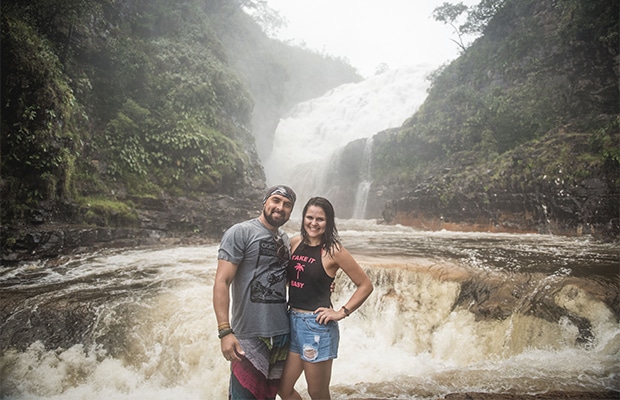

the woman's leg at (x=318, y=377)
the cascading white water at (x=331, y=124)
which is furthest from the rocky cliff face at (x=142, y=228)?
the cascading white water at (x=331, y=124)

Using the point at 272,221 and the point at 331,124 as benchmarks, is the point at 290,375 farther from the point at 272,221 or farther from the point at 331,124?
the point at 331,124

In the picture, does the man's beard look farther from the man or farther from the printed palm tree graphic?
the printed palm tree graphic

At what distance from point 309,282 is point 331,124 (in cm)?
3547

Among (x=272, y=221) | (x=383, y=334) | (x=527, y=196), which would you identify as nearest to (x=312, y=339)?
(x=272, y=221)

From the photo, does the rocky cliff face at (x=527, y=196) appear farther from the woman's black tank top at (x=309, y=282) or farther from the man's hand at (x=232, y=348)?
the man's hand at (x=232, y=348)

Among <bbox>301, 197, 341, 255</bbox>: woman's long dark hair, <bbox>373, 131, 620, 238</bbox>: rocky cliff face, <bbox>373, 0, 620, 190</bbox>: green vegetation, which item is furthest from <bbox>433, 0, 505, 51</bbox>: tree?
<bbox>301, 197, 341, 255</bbox>: woman's long dark hair

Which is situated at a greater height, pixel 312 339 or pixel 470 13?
pixel 470 13

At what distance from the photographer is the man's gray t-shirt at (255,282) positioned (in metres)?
2.13

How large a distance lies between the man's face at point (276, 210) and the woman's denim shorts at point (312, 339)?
2.18 feet

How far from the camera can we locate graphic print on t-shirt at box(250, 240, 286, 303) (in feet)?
7.14

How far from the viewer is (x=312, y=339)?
85.3 inches

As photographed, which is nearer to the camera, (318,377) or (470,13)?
(318,377)

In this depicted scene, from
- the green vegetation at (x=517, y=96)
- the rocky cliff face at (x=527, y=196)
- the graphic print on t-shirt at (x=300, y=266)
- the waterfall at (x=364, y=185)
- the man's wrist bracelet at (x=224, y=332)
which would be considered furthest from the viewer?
the waterfall at (x=364, y=185)

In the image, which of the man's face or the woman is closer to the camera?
the woman
